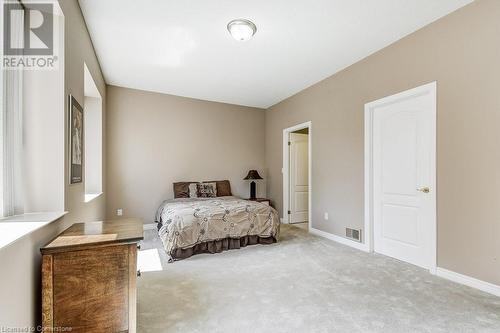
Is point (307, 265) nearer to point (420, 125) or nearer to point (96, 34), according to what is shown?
point (420, 125)

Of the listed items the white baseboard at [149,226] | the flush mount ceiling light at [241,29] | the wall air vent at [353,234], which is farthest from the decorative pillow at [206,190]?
the flush mount ceiling light at [241,29]

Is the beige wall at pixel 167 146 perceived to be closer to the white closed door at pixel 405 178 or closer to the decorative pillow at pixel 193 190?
the decorative pillow at pixel 193 190

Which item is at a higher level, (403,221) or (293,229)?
(403,221)

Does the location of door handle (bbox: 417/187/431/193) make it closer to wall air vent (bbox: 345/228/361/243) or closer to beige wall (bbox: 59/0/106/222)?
wall air vent (bbox: 345/228/361/243)

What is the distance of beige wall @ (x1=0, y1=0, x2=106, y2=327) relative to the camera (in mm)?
1140

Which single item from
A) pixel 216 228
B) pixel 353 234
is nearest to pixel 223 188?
pixel 216 228

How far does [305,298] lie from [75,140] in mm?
2404

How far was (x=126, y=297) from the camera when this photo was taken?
59.4 inches

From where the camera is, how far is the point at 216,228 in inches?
140

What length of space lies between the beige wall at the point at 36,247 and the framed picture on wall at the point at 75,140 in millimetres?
83

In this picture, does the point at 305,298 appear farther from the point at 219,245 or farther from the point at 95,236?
the point at 95,236

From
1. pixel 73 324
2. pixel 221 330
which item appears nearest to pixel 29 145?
pixel 73 324

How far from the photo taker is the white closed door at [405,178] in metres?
2.90

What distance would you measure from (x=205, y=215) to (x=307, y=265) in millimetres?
1459
